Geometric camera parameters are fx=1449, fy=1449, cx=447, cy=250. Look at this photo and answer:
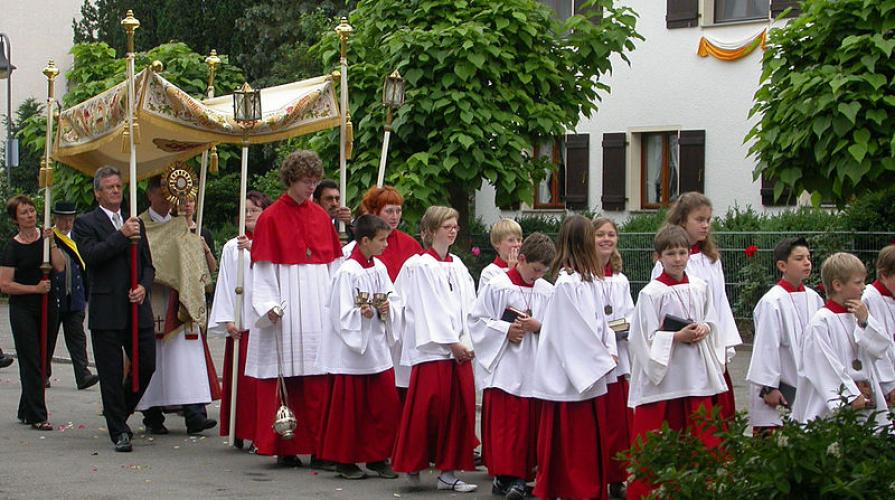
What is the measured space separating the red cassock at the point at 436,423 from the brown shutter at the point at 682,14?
1722 centimetres

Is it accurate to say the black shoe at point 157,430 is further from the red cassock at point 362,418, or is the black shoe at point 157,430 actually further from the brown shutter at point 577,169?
the brown shutter at point 577,169

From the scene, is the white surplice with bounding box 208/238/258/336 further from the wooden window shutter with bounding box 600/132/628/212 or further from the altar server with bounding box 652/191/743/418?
the wooden window shutter with bounding box 600/132/628/212

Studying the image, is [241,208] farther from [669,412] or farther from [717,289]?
[669,412]

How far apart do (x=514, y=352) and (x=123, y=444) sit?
3.68 metres

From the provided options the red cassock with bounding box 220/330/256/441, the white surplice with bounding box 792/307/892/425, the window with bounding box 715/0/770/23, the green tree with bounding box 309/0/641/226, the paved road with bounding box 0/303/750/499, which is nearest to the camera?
the white surplice with bounding box 792/307/892/425

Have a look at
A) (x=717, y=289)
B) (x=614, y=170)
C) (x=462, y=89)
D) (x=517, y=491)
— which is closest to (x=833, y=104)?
(x=717, y=289)

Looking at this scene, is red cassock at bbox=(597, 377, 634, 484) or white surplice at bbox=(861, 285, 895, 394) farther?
red cassock at bbox=(597, 377, 634, 484)

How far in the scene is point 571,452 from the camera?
28.2ft

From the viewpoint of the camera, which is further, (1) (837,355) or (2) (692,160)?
(2) (692,160)

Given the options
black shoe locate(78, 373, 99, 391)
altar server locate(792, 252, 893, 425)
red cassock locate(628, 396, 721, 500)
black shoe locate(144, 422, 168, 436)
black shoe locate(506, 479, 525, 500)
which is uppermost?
altar server locate(792, 252, 893, 425)

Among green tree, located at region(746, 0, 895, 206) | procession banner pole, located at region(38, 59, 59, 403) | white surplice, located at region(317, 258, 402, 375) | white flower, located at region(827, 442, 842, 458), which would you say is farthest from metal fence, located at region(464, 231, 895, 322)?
white flower, located at region(827, 442, 842, 458)

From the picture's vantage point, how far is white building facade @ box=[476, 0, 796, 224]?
83.0 feet

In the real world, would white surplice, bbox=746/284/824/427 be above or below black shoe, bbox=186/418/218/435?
above

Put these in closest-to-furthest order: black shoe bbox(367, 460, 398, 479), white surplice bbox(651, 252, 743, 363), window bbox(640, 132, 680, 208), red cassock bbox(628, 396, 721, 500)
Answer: red cassock bbox(628, 396, 721, 500)
white surplice bbox(651, 252, 743, 363)
black shoe bbox(367, 460, 398, 479)
window bbox(640, 132, 680, 208)
